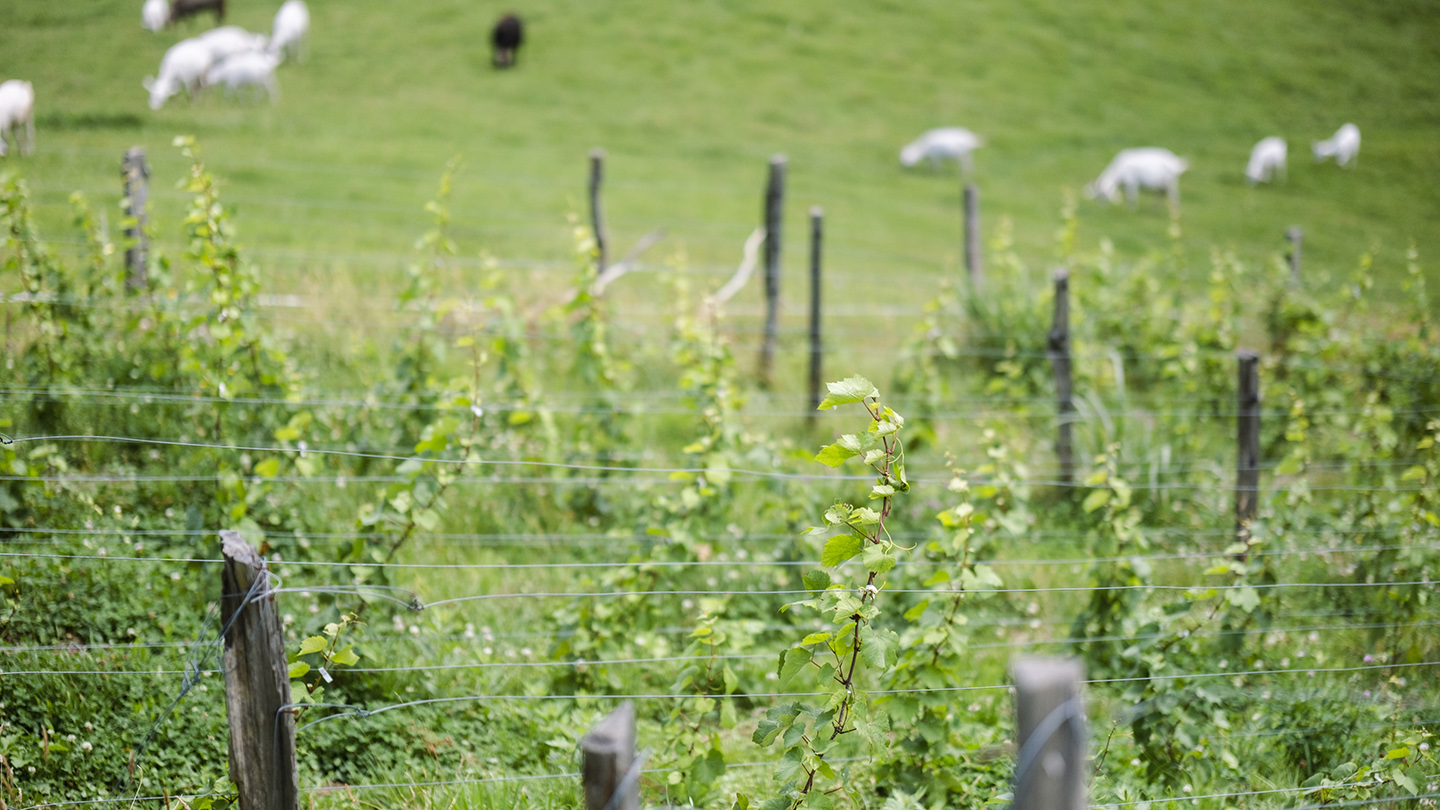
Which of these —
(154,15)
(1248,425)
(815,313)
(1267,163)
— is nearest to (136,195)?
(815,313)

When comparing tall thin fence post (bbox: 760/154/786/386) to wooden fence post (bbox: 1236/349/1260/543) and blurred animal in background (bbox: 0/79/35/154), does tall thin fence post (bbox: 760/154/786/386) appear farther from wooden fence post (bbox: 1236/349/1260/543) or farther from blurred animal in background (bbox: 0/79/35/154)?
blurred animal in background (bbox: 0/79/35/154)

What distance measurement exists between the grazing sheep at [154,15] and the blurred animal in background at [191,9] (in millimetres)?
182

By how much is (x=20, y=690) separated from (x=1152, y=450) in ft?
19.3

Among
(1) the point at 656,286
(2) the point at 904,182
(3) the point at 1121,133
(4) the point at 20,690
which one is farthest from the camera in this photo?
(3) the point at 1121,133

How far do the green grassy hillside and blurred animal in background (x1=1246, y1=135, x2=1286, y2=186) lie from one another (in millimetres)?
465

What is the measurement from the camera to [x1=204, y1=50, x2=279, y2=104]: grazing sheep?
13861 mm

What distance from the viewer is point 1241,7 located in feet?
74.5

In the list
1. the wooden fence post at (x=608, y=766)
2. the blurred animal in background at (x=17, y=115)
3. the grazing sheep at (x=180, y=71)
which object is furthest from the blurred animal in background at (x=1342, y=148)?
the wooden fence post at (x=608, y=766)

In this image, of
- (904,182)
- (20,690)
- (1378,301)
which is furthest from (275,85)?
(1378,301)

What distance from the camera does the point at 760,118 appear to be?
59.4ft

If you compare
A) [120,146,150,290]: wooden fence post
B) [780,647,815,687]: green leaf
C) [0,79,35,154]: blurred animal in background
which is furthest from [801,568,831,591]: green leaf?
[0,79,35,154]: blurred animal in background

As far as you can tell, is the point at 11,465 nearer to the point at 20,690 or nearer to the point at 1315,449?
the point at 20,690

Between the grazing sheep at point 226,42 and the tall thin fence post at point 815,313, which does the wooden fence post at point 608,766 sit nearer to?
the tall thin fence post at point 815,313

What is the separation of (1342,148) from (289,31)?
20.1 m
